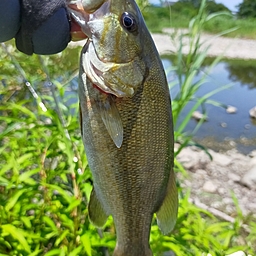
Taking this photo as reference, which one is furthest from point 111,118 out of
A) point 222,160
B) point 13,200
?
point 222,160

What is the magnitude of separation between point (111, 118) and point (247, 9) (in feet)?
81.9

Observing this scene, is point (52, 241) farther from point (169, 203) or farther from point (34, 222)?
point (169, 203)

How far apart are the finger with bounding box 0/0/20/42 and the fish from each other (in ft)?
0.55

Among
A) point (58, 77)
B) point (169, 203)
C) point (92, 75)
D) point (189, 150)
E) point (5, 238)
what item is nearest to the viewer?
point (92, 75)

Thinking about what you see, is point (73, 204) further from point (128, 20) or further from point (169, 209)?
point (128, 20)

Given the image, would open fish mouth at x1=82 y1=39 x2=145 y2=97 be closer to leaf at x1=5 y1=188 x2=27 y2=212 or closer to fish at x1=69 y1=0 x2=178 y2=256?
fish at x1=69 y1=0 x2=178 y2=256

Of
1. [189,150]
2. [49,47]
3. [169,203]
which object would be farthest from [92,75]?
[189,150]

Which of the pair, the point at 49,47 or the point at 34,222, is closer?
the point at 49,47

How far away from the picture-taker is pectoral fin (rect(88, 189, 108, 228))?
1.56 metres

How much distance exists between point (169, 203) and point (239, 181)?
348 centimetres

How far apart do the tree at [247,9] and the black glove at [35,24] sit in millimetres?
24469

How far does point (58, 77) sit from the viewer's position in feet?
13.2

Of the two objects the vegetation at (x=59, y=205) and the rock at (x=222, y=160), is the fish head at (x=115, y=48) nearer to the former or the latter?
the vegetation at (x=59, y=205)

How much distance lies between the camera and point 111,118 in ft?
4.28
